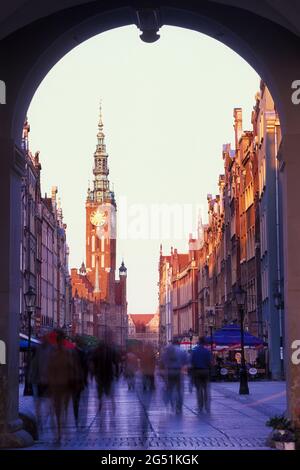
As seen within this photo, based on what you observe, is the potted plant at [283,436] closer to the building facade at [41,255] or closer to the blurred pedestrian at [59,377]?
the blurred pedestrian at [59,377]

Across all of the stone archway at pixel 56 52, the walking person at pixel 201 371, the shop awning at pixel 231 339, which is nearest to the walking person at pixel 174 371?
the walking person at pixel 201 371

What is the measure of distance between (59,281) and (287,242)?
342ft

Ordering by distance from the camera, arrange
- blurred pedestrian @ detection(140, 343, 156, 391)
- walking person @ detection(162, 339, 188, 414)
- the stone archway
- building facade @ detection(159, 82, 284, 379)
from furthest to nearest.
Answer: building facade @ detection(159, 82, 284, 379), walking person @ detection(162, 339, 188, 414), blurred pedestrian @ detection(140, 343, 156, 391), the stone archway

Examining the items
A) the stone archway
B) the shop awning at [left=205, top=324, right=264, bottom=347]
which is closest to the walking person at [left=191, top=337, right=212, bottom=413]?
the stone archway

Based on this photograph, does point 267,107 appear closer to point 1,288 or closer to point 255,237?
point 255,237

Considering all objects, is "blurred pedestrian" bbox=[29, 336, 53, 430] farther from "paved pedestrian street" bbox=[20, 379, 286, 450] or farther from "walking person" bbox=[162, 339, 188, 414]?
"walking person" bbox=[162, 339, 188, 414]

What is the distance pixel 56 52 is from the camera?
15617 millimetres

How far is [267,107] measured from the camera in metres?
53.9

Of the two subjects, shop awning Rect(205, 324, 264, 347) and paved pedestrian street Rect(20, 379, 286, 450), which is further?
shop awning Rect(205, 324, 264, 347)

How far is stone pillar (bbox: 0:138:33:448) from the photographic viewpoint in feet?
47.7

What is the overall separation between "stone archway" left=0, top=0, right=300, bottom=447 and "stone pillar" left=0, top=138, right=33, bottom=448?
15mm

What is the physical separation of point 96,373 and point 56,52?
7.42m

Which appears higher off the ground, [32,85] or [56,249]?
[56,249]

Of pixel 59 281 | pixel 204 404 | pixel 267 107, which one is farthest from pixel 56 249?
pixel 204 404
